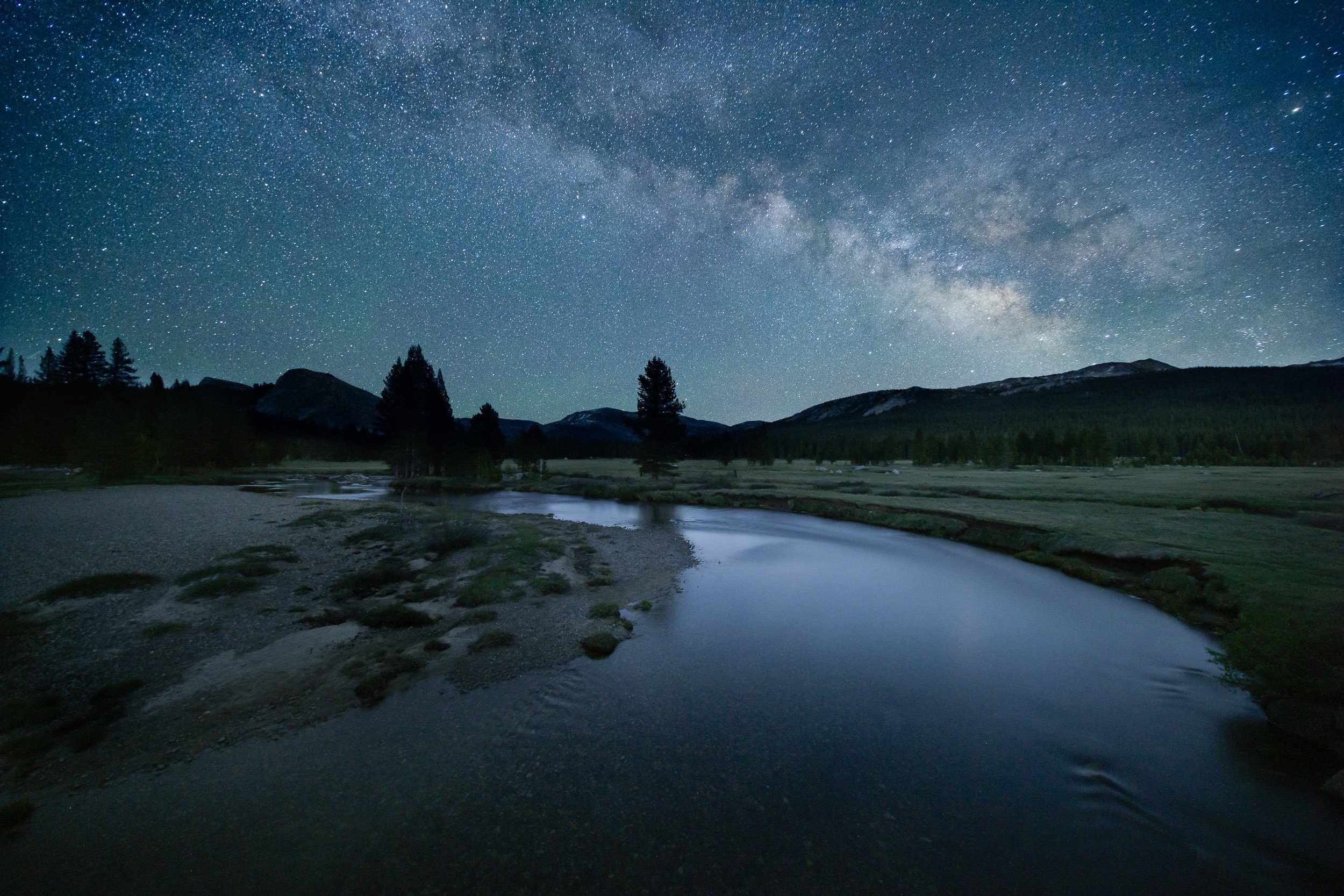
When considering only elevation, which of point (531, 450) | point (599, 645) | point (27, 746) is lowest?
point (599, 645)

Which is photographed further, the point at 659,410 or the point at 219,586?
the point at 659,410

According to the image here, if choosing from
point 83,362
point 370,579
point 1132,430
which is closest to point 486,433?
point 83,362

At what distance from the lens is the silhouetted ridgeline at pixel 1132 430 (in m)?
86.8

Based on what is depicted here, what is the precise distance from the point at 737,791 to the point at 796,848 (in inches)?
44.4

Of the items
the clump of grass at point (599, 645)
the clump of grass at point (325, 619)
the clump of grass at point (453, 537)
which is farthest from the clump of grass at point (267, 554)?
the clump of grass at point (599, 645)

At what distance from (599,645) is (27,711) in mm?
9480

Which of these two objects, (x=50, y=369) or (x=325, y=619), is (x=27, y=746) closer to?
(x=325, y=619)

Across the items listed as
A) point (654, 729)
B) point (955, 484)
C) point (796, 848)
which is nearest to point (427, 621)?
point (654, 729)

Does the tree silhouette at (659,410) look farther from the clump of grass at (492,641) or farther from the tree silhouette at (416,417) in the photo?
the clump of grass at (492,641)

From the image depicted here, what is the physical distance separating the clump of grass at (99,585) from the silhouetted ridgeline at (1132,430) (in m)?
97.2

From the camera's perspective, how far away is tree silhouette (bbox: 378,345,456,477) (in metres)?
59.0

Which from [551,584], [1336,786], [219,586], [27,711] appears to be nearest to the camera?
[1336,786]

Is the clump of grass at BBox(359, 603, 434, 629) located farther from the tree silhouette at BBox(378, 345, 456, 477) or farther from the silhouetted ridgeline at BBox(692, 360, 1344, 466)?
the silhouetted ridgeline at BBox(692, 360, 1344, 466)

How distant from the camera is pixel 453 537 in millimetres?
21188
